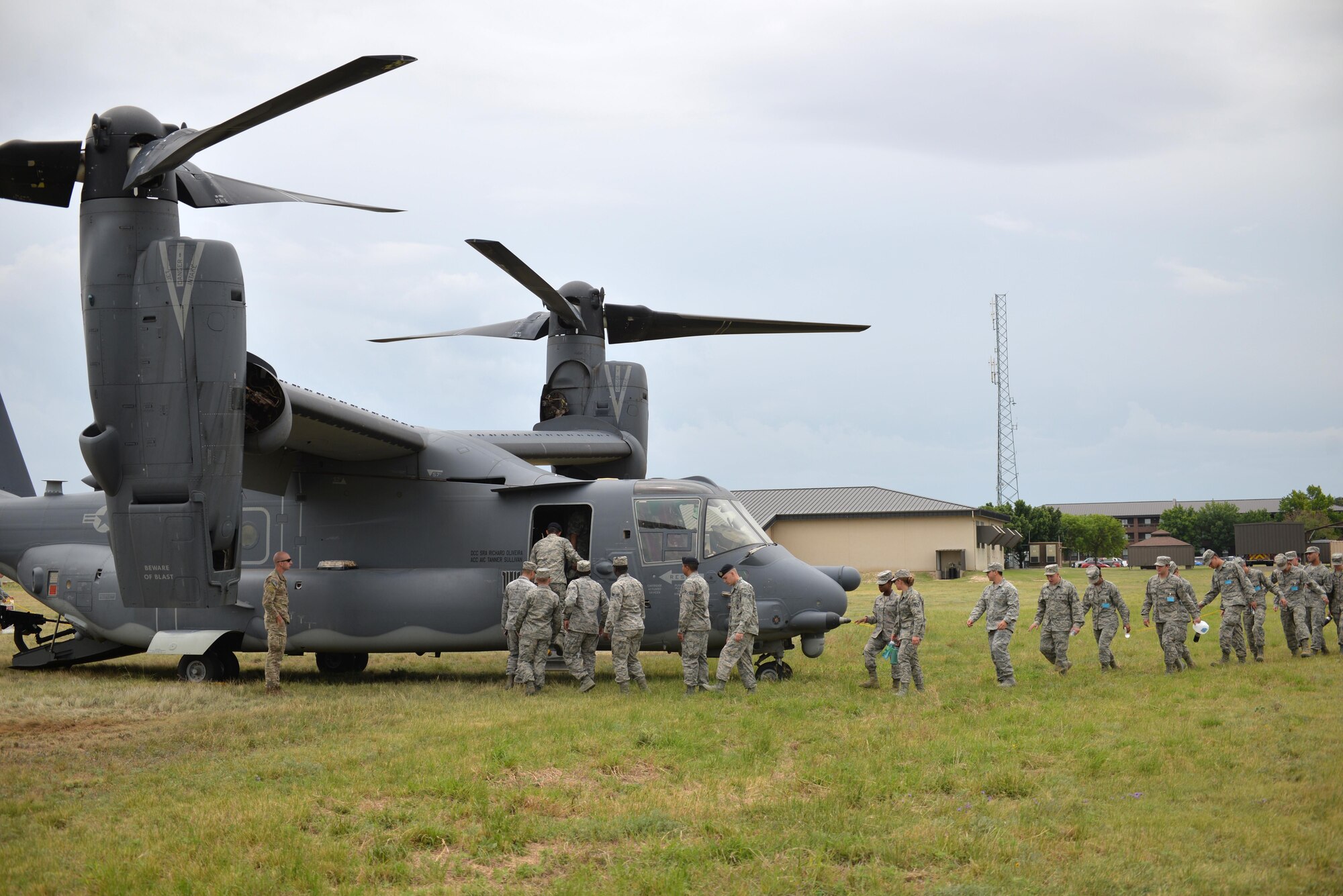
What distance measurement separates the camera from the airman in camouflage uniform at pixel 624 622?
1262 centimetres

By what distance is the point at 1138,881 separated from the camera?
19.1ft

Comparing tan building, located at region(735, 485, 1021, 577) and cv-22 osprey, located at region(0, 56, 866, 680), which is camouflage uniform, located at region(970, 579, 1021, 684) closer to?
cv-22 osprey, located at region(0, 56, 866, 680)

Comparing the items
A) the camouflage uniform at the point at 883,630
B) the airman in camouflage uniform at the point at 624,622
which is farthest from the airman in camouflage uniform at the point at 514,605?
the camouflage uniform at the point at 883,630

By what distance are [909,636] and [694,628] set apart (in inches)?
95.3

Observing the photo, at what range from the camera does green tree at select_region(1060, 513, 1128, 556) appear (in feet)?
314

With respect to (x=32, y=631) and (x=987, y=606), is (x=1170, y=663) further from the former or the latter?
(x=32, y=631)

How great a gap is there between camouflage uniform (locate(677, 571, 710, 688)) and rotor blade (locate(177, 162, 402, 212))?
518 centimetres

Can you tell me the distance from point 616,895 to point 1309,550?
48.7 ft

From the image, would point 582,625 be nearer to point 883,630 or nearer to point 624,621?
point 624,621

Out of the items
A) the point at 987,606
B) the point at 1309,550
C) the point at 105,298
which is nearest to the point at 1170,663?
the point at 987,606

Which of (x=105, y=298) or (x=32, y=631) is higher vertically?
(x=105, y=298)

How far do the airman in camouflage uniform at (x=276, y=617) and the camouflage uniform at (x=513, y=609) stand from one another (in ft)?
8.65

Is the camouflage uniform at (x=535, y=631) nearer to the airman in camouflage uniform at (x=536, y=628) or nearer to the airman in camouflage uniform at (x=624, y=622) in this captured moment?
the airman in camouflage uniform at (x=536, y=628)

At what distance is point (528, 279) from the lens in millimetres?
15062
